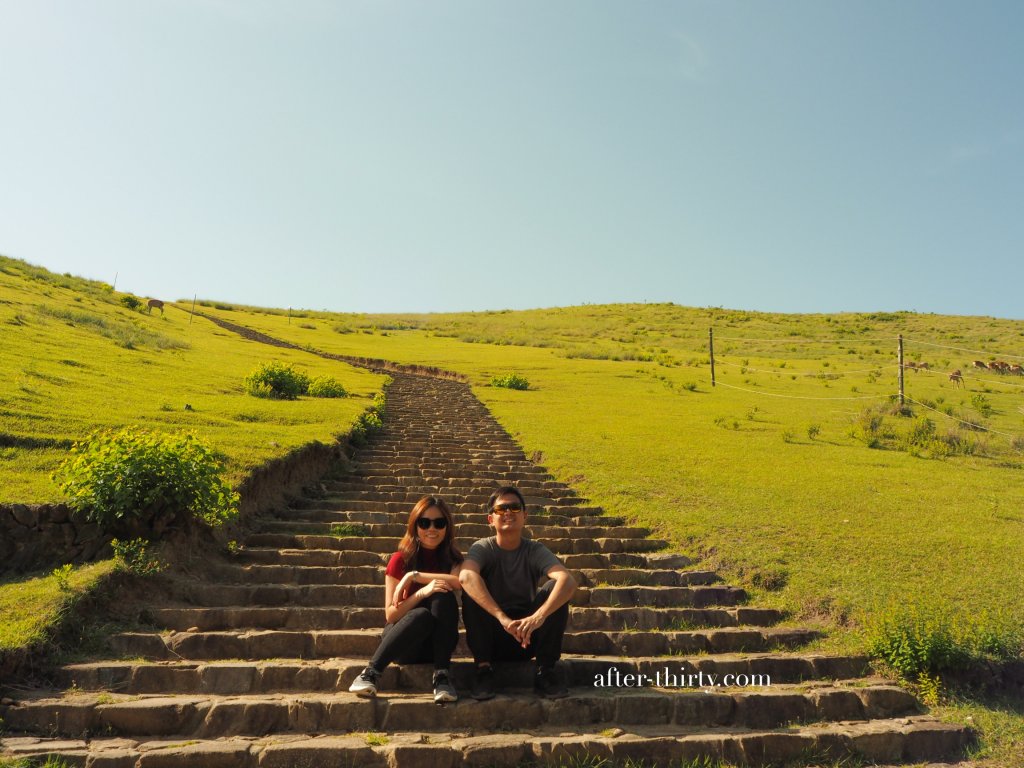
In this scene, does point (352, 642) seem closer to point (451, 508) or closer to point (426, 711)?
point (426, 711)

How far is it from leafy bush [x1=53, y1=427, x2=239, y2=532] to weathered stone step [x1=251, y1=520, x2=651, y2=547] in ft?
6.19

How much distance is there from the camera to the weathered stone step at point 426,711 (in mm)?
5254

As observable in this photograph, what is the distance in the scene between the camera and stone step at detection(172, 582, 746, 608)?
7547 millimetres

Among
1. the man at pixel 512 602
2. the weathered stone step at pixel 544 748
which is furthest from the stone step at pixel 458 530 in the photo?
the weathered stone step at pixel 544 748

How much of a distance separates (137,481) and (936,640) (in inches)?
335

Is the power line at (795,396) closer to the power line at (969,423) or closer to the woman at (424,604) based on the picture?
the power line at (969,423)

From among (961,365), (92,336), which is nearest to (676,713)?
(92,336)

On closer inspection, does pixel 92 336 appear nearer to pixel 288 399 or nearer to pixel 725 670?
pixel 288 399

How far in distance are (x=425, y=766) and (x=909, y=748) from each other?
4019 millimetres

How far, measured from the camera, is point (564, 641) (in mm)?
7059

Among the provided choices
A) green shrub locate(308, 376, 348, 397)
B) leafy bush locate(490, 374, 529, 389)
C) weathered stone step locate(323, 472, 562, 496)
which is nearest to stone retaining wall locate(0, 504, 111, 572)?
weathered stone step locate(323, 472, 562, 496)

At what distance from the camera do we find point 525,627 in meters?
5.72

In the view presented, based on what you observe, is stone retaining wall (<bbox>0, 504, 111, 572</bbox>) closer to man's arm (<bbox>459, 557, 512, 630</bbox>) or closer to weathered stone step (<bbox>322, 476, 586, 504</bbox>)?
man's arm (<bbox>459, 557, 512, 630</bbox>)

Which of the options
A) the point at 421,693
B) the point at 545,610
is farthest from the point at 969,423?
the point at 421,693
